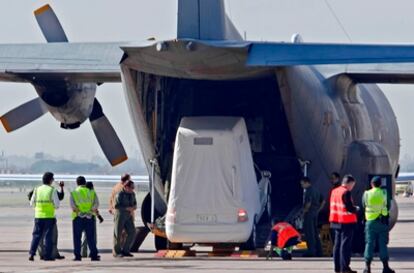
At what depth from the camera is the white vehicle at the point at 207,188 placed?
25.2 metres

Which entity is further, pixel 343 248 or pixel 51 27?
pixel 51 27

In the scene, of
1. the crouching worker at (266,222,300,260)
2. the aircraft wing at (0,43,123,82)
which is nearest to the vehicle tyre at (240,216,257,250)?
the crouching worker at (266,222,300,260)

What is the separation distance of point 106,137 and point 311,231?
6.78 metres

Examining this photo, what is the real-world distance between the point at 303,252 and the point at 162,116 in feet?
14.0

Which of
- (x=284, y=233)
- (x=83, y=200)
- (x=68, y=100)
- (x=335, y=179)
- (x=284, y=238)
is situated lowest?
(x=284, y=238)

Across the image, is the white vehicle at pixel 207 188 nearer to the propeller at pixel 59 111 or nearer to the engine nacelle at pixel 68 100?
the engine nacelle at pixel 68 100

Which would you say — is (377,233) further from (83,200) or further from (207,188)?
(83,200)

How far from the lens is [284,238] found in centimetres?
2511

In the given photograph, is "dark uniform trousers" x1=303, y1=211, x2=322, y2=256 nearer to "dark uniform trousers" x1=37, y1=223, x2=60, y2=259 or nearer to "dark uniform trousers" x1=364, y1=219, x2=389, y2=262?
"dark uniform trousers" x1=364, y1=219, x2=389, y2=262

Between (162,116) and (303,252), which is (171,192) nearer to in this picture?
(162,116)

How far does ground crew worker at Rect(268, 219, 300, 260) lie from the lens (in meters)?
25.1

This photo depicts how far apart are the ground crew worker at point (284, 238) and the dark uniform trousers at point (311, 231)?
93cm

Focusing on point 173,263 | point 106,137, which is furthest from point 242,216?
point 106,137

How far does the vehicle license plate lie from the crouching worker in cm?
118
